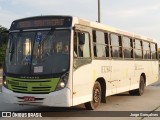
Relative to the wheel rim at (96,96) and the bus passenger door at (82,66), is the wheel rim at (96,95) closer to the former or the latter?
the wheel rim at (96,96)

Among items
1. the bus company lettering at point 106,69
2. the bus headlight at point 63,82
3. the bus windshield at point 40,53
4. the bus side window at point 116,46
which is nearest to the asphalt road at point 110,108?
the bus headlight at point 63,82

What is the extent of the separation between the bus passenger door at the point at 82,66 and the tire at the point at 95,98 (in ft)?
1.48

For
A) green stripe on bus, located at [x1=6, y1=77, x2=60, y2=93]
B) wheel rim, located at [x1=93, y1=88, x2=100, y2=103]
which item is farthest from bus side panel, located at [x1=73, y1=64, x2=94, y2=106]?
green stripe on bus, located at [x1=6, y1=77, x2=60, y2=93]

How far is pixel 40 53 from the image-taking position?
1058 centimetres

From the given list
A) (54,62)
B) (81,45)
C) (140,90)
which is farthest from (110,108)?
(140,90)

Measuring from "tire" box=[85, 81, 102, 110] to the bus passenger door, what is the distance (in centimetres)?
45

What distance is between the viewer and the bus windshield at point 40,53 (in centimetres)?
1044

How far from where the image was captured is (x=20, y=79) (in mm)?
10625

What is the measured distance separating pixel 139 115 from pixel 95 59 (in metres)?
2.17

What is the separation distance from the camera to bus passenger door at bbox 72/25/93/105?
10648 millimetres

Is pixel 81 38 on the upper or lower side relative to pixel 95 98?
upper

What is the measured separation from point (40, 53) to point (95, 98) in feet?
8.37

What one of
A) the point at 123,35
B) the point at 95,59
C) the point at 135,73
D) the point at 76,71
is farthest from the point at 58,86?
the point at 135,73

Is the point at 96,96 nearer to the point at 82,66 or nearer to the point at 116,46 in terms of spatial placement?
the point at 82,66
